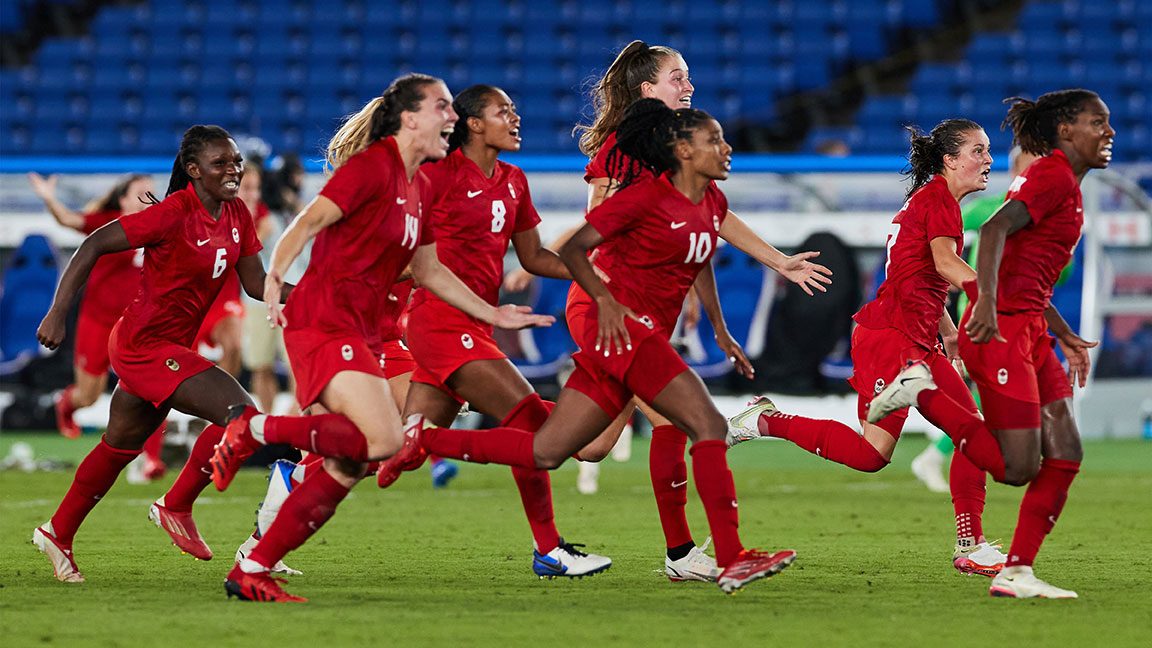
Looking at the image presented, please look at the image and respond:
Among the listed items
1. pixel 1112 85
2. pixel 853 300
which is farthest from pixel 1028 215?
pixel 1112 85

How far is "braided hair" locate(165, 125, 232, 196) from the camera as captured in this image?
6031 mm

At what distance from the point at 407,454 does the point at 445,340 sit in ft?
1.58

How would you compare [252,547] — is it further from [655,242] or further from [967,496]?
[967,496]

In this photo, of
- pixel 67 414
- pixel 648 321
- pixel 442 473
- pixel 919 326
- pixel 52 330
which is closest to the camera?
pixel 648 321

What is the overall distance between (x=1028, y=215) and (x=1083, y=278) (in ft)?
28.3

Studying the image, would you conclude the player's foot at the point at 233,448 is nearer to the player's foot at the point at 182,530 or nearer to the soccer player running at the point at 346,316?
the soccer player running at the point at 346,316

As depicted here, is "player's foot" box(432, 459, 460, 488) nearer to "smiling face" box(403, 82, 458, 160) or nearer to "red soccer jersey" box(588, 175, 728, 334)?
"red soccer jersey" box(588, 175, 728, 334)

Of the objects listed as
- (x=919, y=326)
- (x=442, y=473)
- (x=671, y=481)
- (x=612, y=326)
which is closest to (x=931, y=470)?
(x=442, y=473)

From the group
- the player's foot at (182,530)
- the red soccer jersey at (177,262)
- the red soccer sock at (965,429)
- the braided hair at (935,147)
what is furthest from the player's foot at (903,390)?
the player's foot at (182,530)

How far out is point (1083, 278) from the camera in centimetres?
1350

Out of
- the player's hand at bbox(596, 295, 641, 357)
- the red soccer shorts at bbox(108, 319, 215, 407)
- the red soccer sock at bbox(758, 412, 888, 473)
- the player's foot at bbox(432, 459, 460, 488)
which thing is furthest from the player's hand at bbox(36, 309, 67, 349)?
the player's foot at bbox(432, 459, 460, 488)

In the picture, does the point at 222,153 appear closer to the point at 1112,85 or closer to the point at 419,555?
the point at 419,555

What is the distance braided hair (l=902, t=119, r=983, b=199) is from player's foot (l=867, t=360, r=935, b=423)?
866mm

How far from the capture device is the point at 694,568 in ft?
19.6
